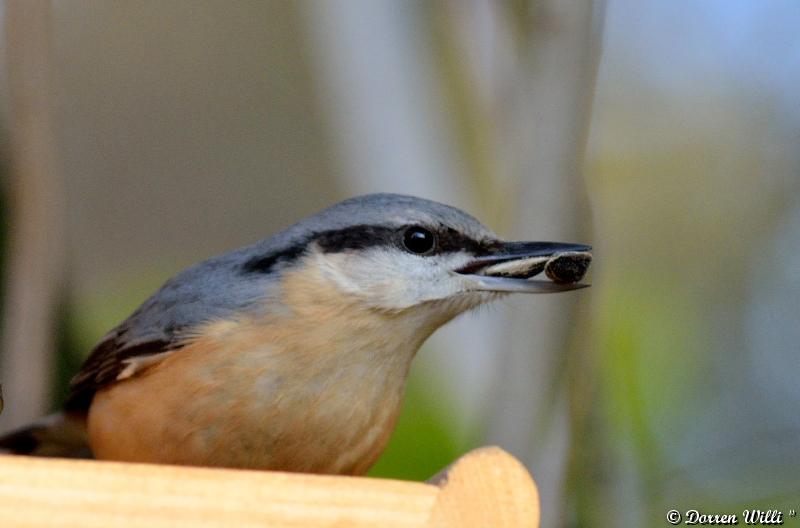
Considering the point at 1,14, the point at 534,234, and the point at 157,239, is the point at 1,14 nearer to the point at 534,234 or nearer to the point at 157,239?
the point at 157,239

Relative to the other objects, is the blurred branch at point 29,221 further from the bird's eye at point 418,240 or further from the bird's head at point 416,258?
the bird's eye at point 418,240

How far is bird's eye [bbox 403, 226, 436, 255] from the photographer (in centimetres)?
118

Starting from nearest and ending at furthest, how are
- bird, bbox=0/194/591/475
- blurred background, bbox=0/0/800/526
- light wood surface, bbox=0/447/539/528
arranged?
light wood surface, bbox=0/447/539/528
bird, bbox=0/194/591/475
blurred background, bbox=0/0/800/526

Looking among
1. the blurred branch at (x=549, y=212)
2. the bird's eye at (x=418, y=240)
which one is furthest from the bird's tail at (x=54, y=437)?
the blurred branch at (x=549, y=212)

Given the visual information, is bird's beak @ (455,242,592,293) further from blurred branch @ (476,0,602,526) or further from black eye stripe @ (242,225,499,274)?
blurred branch @ (476,0,602,526)

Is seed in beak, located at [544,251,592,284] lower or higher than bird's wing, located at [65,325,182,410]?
higher

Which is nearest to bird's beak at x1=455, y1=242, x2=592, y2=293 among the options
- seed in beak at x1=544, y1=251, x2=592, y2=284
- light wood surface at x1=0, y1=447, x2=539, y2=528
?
seed in beak at x1=544, y1=251, x2=592, y2=284

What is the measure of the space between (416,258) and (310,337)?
0.15 metres

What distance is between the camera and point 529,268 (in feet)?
3.78

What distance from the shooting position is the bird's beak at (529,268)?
1139 millimetres

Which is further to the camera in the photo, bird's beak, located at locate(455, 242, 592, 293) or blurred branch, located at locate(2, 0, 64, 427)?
blurred branch, located at locate(2, 0, 64, 427)

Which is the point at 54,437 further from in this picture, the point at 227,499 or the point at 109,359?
the point at 227,499

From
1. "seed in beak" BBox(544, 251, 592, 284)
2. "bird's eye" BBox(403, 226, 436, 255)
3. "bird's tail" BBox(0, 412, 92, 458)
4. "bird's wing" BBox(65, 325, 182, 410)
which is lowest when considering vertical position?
"bird's tail" BBox(0, 412, 92, 458)

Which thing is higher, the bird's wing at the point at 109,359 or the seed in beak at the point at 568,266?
the seed in beak at the point at 568,266
